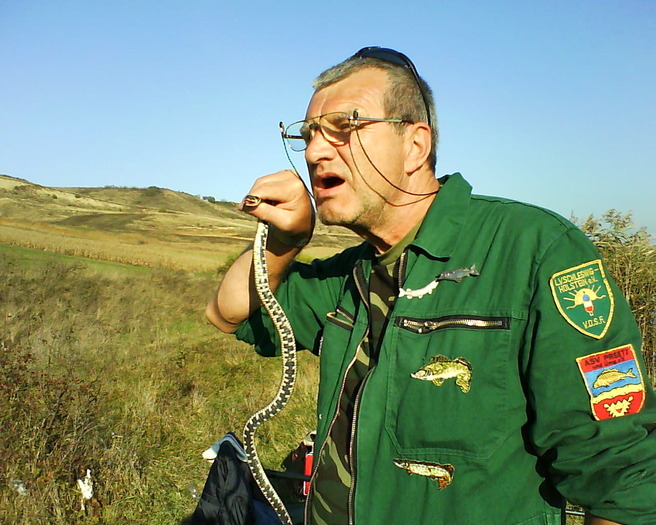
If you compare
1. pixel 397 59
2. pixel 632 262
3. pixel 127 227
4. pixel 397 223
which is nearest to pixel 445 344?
pixel 397 223

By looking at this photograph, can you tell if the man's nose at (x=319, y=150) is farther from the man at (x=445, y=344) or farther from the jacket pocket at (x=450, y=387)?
the jacket pocket at (x=450, y=387)

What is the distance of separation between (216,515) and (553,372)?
3288mm

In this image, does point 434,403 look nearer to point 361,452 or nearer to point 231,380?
point 361,452

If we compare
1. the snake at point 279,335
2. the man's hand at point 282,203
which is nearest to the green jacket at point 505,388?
the man's hand at point 282,203

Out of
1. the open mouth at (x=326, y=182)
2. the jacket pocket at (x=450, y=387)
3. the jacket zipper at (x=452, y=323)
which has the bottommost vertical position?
the jacket pocket at (x=450, y=387)

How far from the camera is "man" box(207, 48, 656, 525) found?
5.37 feet

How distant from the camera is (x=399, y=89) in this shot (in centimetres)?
244

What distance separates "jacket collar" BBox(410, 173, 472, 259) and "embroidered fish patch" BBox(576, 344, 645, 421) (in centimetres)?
66

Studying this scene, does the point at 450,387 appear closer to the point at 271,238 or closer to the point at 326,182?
the point at 326,182

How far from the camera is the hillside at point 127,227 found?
3275 centimetres

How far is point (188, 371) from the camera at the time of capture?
34.2 ft

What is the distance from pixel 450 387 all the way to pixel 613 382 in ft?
1.61

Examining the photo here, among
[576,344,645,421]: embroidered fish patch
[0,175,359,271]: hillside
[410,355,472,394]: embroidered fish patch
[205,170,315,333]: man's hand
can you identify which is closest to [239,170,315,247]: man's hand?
[205,170,315,333]: man's hand

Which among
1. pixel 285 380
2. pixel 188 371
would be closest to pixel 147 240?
pixel 188 371
